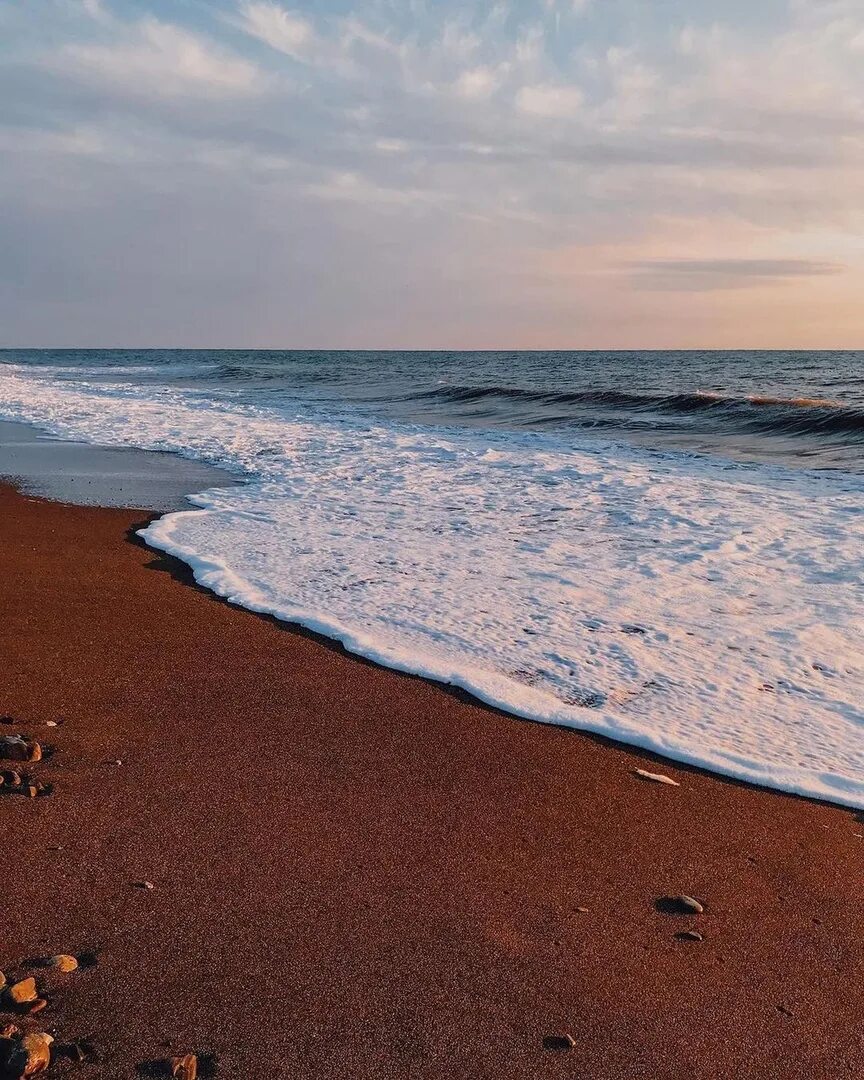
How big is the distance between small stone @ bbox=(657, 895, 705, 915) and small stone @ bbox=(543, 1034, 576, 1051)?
1.92 ft

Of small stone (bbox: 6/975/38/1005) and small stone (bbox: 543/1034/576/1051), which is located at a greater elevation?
small stone (bbox: 6/975/38/1005)

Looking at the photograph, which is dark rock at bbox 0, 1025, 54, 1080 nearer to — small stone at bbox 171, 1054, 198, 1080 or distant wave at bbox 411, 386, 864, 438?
small stone at bbox 171, 1054, 198, 1080

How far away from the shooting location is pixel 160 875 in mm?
2529

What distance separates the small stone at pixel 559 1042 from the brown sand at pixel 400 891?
14mm

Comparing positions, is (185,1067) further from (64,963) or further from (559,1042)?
(559,1042)

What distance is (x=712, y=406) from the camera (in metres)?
22.9

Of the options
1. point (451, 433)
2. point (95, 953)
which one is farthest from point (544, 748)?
point (451, 433)

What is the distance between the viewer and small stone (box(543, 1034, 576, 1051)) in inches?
77.6

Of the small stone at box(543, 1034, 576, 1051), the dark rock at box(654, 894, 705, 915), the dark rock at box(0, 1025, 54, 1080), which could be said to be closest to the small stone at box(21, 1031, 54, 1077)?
the dark rock at box(0, 1025, 54, 1080)

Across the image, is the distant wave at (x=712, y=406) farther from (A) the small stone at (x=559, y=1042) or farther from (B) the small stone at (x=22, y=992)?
(B) the small stone at (x=22, y=992)

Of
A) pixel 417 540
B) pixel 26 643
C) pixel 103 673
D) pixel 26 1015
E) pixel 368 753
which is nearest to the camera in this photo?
pixel 26 1015

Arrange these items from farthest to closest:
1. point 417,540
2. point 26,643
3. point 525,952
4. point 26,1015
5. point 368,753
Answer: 1. point 417,540
2. point 26,643
3. point 368,753
4. point 525,952
5. point 26,1015

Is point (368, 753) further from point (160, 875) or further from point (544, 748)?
point (160, 875)

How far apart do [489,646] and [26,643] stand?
2204 mm
